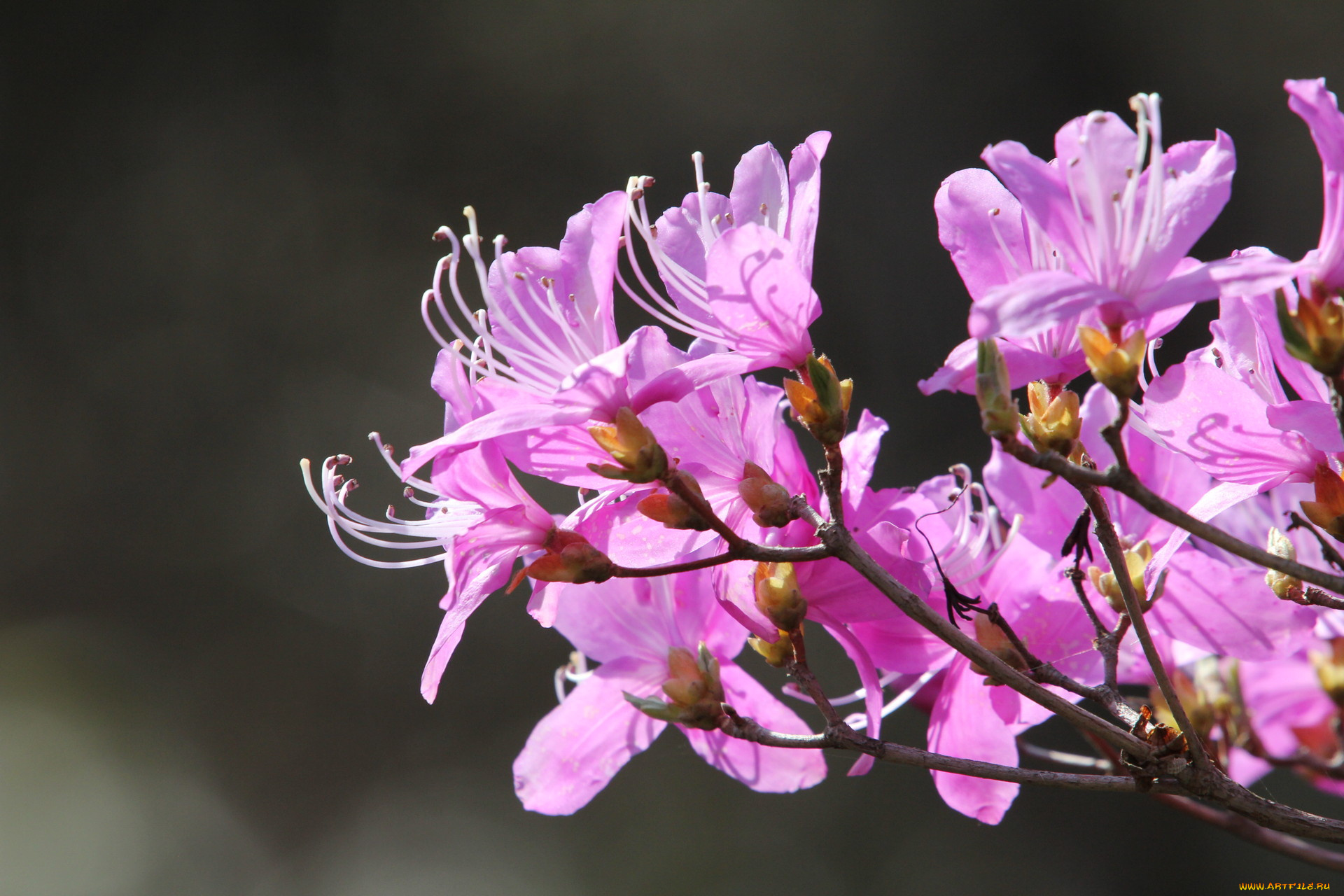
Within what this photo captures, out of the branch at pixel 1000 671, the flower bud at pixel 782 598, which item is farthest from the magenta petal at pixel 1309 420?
the flower bud at pixel 782 598

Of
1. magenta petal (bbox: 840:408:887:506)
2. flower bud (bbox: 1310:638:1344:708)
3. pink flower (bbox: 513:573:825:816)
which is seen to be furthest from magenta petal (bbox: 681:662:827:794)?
flower bud (bbox: 1310:638:1344:708)

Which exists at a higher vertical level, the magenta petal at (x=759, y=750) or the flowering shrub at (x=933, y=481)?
the flowering shrub at (x=933, y=481)

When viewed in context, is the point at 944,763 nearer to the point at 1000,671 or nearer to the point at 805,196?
the point at 1000,671

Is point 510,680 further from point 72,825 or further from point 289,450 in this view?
point 72,825

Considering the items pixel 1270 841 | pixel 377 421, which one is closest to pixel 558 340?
pixel 1270 841

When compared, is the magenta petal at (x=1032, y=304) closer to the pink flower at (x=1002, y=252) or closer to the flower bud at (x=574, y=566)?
the pink flower at (x=1002, y=252)

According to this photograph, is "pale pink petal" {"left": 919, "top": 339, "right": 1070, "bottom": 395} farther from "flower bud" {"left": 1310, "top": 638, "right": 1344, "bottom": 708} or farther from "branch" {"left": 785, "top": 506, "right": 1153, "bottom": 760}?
"flower bud" {"left": 1310, "top": 638, "right": 1344, "bottom": 708}
